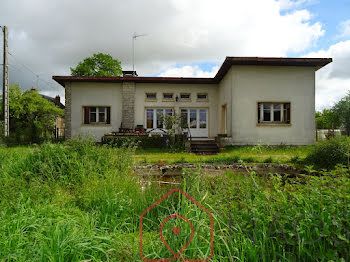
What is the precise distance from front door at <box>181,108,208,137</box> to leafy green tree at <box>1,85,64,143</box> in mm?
10656

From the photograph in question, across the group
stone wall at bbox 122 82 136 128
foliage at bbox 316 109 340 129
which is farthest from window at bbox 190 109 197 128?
foliage at bbox 316 109 340 129

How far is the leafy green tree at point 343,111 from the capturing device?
2333cm

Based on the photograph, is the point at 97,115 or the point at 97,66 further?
the point at 97,66

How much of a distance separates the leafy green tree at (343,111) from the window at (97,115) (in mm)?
19732

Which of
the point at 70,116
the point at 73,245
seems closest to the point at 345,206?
the point at 73,245

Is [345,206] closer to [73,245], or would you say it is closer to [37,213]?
[73,245]

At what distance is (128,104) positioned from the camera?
670 inches

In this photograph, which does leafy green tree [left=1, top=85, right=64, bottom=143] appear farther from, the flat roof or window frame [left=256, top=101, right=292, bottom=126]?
window frame [left=256, top=101, right=292, bottom=126]

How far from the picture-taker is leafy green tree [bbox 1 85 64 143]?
19.4 metres

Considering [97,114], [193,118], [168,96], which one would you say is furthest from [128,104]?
[193,118]

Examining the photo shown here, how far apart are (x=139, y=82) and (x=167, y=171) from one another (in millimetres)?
9792

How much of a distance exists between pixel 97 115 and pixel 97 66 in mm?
16701

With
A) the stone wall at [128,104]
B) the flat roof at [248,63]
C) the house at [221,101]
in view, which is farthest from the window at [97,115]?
the flat roof at [248,63]

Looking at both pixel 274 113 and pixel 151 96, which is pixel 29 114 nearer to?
pixel 151 96
